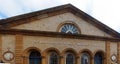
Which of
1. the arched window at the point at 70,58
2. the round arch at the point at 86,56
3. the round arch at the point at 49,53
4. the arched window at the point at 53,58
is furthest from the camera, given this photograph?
the round arch at the point at 86,56

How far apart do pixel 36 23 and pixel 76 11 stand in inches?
179

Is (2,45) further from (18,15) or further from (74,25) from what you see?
(74,25)

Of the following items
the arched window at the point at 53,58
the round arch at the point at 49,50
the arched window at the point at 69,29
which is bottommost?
the arched window at the point at 53,58

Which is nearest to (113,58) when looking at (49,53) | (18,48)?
(49,53)

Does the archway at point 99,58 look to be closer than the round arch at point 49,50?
No

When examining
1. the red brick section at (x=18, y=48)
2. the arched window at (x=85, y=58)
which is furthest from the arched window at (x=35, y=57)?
the arched window at (x=85, y=58)

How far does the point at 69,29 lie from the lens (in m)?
29.4

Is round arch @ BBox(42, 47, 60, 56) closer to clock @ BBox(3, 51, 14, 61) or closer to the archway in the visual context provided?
clock @ BBox(3, 51, 14, 61)

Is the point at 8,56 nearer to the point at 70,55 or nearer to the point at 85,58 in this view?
the point at 70,55

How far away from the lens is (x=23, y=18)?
2703cm

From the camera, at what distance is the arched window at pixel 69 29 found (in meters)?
29.1

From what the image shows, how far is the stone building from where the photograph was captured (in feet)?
86.7

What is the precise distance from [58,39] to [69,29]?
5.59 feet

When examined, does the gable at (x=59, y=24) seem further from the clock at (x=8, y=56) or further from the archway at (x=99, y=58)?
the clock at (x=8, y=56)
